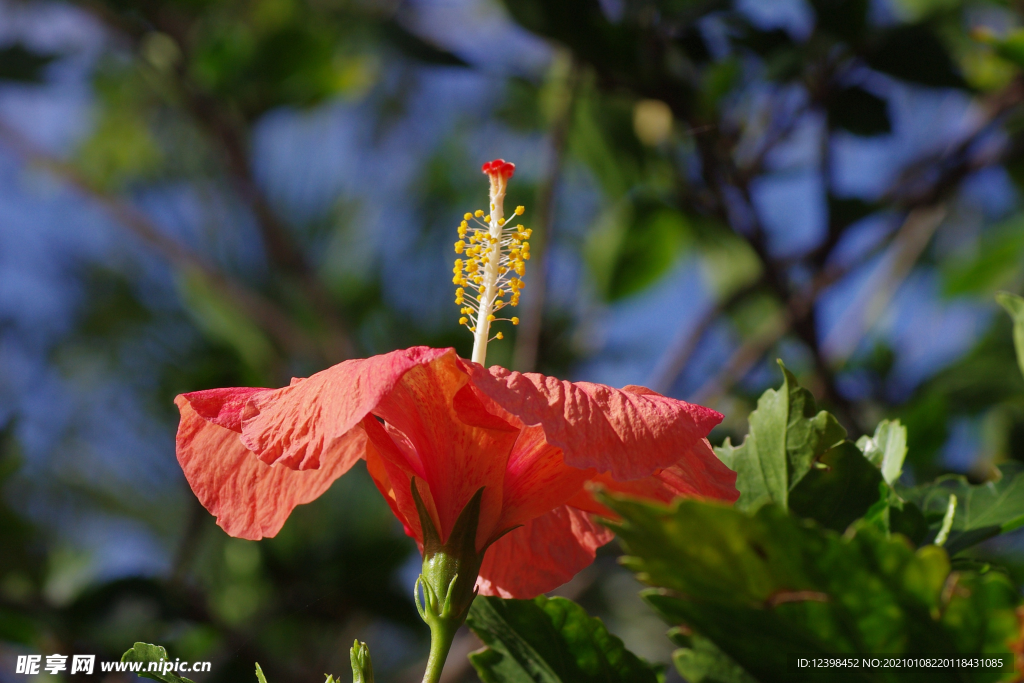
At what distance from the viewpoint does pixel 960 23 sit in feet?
6.64

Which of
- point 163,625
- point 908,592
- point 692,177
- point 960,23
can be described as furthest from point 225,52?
point 908,592

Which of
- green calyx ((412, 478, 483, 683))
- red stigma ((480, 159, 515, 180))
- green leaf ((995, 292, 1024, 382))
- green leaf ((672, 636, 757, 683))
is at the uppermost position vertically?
red stigma ((480, 159, 515, 180))

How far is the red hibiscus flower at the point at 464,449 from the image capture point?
1.88 feet

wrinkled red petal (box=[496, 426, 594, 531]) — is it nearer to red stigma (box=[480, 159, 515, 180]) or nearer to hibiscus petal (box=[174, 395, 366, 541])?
hibiscus petal (box=[174, 395, 366, 541])

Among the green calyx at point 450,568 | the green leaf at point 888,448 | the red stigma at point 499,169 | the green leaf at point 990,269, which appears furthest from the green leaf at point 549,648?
the green leaf at point 990,269

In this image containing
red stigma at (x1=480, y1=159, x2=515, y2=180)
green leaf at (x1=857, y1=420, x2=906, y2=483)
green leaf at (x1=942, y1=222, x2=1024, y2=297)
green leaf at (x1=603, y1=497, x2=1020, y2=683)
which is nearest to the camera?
green leaf at (x1=603, y1=497, x2=1020, y2=683)

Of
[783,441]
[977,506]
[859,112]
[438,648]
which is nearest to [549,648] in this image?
[438,648]

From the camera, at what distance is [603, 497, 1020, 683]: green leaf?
0.40m

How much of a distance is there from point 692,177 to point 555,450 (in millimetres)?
1256

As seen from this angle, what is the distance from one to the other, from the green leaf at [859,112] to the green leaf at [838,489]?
3.31 ft

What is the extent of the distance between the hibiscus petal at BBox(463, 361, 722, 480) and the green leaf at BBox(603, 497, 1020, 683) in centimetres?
14

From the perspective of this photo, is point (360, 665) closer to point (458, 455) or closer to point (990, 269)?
point (458, 455)

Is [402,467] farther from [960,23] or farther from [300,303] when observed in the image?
[300,303]

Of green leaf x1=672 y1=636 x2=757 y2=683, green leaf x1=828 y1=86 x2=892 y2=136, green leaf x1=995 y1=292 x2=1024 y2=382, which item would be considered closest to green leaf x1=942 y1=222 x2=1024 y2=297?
green leaf x1=828 y1=86 x2=892 y2=136
